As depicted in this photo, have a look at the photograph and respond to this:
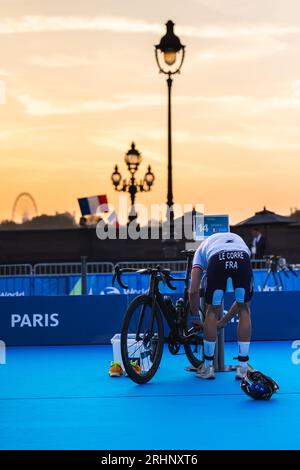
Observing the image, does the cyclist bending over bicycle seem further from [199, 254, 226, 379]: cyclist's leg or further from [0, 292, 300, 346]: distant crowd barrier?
[0, 292, 300, 346]: distant crowd barrier

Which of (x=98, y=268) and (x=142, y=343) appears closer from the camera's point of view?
(x=142, y=343)

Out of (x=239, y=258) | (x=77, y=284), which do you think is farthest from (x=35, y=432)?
(x=77, y=284)

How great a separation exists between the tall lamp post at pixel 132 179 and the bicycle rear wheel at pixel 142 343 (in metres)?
20.1

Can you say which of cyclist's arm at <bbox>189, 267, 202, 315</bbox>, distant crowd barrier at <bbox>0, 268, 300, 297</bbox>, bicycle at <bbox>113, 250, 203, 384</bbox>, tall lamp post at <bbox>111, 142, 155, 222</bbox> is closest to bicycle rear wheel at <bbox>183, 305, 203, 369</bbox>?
bicycle at <bbox>113, 250, 203, 384</bbox>

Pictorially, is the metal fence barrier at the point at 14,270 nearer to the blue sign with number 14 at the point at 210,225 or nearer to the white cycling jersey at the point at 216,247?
the blue sign with number 14 at the point at 210,225

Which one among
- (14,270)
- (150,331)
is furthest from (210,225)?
(14,270)

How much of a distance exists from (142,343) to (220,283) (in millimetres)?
969

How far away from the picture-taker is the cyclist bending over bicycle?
8.01 metres

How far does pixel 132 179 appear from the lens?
28234 millimetres

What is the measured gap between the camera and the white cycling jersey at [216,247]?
8.02 metres

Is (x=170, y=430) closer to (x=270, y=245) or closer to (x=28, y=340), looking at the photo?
(x=28, y=340)

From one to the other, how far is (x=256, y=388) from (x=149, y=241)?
1024 inches

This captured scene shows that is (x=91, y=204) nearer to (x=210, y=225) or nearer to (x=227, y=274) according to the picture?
(x=210, y=225)

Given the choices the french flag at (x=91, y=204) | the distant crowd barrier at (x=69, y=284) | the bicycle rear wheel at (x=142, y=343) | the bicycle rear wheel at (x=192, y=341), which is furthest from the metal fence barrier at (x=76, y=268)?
the bicycle rear wheel at (x=142, y=343)
